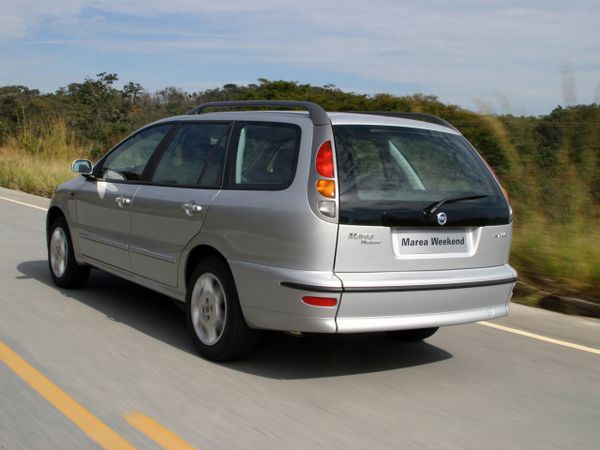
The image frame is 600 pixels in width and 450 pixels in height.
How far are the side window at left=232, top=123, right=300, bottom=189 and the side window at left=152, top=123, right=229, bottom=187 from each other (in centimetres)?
20

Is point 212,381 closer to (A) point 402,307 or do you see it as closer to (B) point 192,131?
(A) point 402,307

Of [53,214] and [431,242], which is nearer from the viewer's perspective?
[431,242]

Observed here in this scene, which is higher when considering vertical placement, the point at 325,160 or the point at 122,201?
the point at 325,160

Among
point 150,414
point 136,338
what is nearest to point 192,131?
point 136,338

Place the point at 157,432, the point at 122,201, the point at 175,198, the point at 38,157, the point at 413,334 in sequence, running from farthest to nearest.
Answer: the point at 38,157
the point at 122,201
the point at 413,334
the point at 175,198
the point at 157,432

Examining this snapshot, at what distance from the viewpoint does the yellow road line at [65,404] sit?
404 cm

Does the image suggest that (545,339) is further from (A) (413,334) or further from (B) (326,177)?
(B) (326,177)

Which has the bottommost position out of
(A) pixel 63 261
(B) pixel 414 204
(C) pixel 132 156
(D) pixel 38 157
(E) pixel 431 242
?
(A) pixel 63 261

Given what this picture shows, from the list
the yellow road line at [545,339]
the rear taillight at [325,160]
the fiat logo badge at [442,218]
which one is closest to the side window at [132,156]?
the rear taillight at [325,160]

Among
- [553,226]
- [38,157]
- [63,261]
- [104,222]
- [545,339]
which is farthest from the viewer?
[38,157]

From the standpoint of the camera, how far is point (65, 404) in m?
4.52

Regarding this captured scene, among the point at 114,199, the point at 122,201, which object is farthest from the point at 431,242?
the point at 114,199

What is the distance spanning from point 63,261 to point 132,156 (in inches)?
59.6

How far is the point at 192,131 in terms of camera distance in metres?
6.24
